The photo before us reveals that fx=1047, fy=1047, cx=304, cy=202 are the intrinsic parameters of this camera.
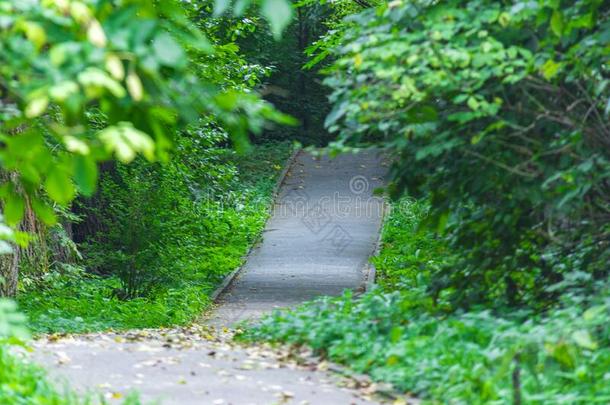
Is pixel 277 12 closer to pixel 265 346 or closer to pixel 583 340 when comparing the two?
pixel 583 340

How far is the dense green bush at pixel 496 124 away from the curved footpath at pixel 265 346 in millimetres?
1377

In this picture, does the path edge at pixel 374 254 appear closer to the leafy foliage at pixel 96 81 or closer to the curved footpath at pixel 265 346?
the curved footpath at pixel 265 346

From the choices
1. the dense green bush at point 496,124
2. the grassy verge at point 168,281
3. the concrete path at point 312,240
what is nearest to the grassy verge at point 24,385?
the dense green bush at point 496,124

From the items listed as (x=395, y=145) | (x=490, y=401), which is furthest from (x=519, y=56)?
(x=490, y=401)

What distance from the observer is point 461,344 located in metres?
7.19

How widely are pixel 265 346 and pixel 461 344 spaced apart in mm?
2254

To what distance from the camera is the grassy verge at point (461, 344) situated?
5852 millimetres

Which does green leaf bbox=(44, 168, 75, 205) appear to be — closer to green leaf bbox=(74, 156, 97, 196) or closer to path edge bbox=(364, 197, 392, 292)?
green leaf bbox=(74, 156, 97, 196)

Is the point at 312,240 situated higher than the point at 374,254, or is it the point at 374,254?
the point at 312,240

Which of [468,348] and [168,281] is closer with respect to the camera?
[468,348]

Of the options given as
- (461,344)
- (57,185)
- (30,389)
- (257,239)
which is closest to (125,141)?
(57,185)

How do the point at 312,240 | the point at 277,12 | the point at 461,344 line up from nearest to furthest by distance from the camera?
the point at 277,12, the point at 461,344, the point at 312,240

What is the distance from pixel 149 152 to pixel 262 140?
31.5 m

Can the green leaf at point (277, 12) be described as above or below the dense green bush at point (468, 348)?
above
